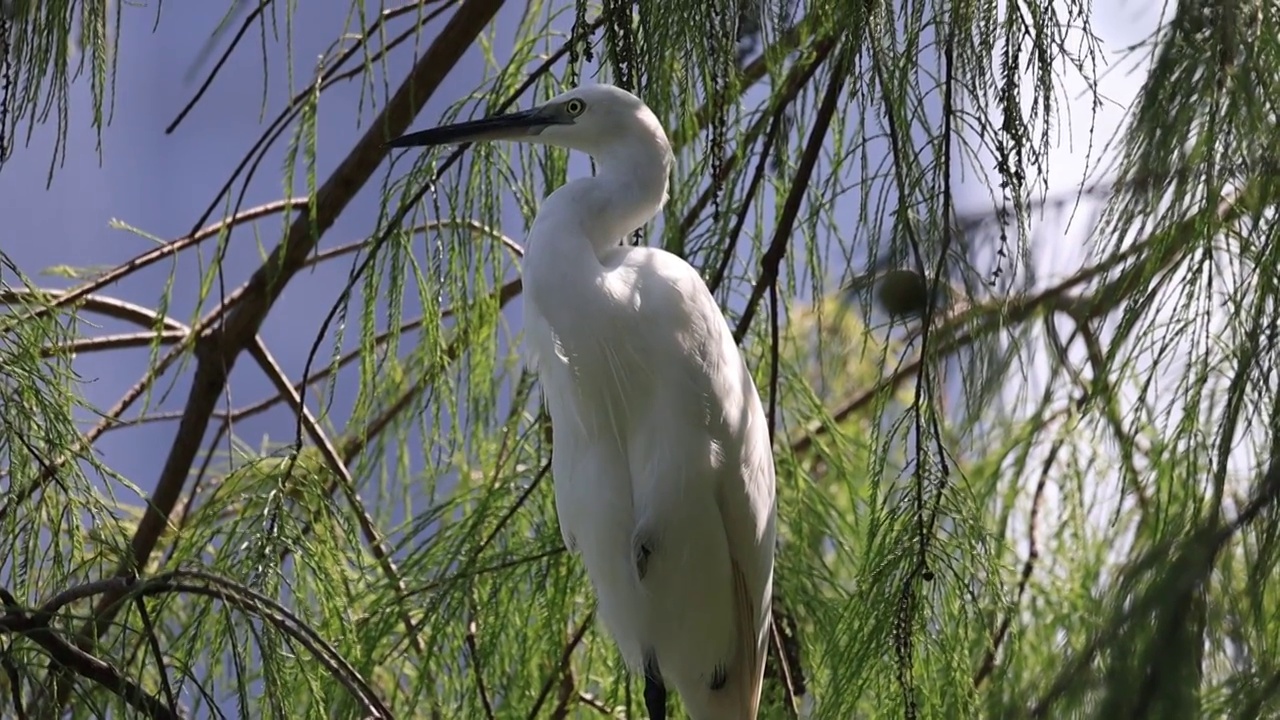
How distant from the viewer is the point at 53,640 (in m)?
0.96

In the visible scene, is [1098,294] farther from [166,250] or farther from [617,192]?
[166,250]

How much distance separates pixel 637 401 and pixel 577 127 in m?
0.26

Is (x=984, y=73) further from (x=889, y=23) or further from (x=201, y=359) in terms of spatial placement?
(x=201, y=359)

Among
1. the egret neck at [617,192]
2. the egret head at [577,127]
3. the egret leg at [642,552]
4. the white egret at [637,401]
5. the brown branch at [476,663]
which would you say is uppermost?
the egret head at [577,127]

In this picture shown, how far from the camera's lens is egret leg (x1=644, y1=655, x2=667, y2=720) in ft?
4.60

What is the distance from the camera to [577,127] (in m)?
1.41

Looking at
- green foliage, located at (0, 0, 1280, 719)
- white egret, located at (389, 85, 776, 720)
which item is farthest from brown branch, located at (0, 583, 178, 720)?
white egret, located at (389, 85, 776, 720)

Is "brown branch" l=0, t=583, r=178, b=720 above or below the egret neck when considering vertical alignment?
below

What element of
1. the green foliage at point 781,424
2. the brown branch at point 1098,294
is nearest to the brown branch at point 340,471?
the green foliage at point 781,424

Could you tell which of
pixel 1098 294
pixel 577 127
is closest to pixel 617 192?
pixel 577 127

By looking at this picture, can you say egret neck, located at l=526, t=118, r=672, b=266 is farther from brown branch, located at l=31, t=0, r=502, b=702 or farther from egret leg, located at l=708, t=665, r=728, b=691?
egret leg, located at l=708, t=665, r=728, b=691

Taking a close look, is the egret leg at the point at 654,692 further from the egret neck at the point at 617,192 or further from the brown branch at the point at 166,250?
the brown branch at the point at 166,250

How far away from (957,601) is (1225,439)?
0.45 metres

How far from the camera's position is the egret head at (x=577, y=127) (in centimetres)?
137
